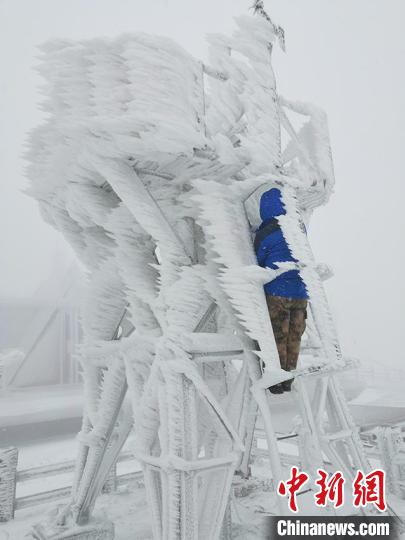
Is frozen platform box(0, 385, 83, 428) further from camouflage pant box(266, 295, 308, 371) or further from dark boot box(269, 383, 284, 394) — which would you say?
camouflage pant box(266, 295, 308, 371)

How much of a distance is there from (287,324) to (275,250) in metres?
1.14

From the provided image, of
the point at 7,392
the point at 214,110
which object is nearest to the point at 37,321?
the point at 7,392

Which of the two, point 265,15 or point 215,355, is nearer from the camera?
point 215,355

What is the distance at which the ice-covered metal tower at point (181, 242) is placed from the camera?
17.4ft

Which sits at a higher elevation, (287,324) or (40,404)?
(287,324)

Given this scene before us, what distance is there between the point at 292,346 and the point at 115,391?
356 cm

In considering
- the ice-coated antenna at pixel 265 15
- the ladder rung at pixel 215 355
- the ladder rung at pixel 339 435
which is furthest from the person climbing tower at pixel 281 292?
the ice-coated antenna at pixel 265 15

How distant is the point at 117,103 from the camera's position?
17.9ft

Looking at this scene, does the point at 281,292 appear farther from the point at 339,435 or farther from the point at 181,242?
the point at 339,435

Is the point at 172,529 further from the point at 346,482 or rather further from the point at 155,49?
the point at 155,49

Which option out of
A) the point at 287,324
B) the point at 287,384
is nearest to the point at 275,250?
the point at 287,324

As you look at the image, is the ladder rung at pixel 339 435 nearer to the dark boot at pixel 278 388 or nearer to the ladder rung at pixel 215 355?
the dark boot at pixel 278 388

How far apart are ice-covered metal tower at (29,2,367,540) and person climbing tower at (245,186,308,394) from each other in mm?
186

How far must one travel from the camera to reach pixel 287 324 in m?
5.66
